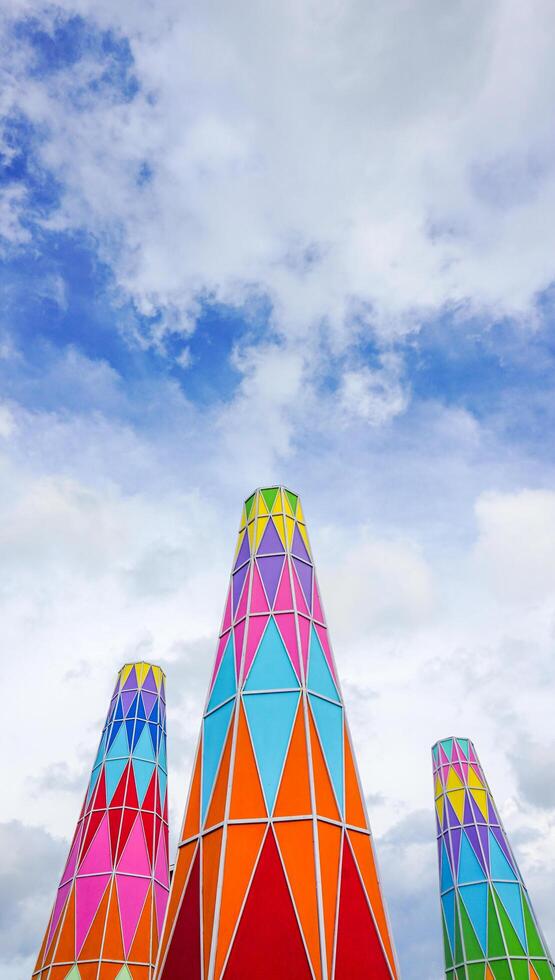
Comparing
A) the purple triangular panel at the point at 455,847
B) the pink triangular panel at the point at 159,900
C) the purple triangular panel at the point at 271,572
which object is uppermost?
the purple triangular panel at the point at 271,572

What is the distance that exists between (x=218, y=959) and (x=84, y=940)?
1786 cm

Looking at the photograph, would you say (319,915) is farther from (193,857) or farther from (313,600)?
(313,600)

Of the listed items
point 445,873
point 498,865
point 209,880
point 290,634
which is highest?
point 290,634

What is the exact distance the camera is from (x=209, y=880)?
18.5 metres

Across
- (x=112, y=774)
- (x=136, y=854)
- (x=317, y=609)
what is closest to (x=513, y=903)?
(x=136, y=854)

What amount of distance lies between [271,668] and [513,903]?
25.0 m

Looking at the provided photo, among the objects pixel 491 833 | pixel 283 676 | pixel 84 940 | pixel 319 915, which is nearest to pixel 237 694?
pixel 283 676

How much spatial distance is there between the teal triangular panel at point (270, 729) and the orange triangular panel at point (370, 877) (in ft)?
8.49

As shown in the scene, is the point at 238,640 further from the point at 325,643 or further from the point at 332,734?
the point at 332,734

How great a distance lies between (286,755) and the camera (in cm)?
2019

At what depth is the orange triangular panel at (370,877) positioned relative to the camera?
18403 mm

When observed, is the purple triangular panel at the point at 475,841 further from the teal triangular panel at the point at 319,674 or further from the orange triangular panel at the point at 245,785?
the orange triangular panel at the point at 245,785

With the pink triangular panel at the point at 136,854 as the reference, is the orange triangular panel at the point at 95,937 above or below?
below

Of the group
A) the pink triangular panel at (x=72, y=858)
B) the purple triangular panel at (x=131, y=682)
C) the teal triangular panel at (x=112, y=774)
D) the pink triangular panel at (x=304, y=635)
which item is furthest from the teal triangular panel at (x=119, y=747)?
the pink triangular panel at (x=304, y=635)
